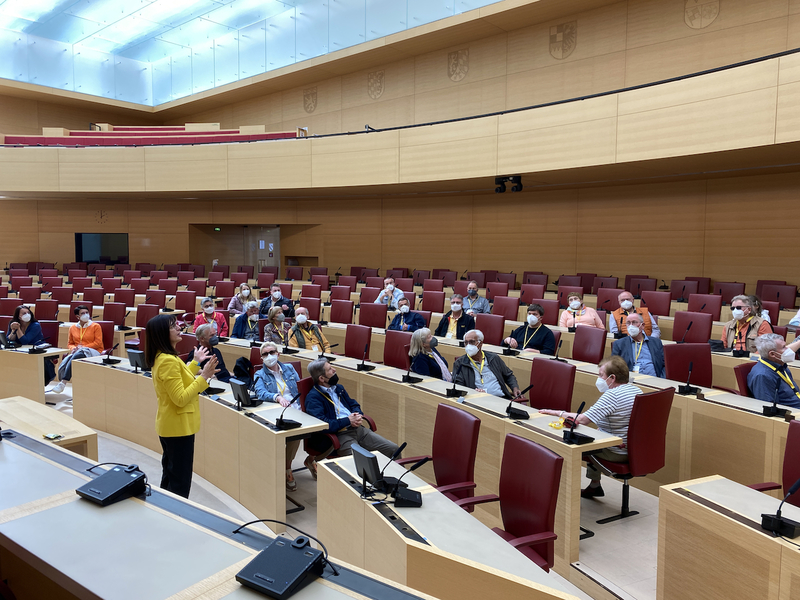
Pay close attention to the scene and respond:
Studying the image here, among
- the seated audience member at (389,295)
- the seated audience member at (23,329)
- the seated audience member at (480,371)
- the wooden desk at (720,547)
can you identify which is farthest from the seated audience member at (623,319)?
the seated audience member at (23,329)

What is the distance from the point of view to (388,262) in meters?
16.3

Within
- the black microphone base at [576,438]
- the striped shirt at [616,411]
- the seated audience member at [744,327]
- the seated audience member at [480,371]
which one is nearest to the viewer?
the black microphone base at [576,438]

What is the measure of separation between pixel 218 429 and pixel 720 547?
3770mm

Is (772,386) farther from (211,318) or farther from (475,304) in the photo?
(211,318)

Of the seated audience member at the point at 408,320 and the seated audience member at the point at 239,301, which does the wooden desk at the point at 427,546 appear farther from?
the seated audience member at the point at 239,301

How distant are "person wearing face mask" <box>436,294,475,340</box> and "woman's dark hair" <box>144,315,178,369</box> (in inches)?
180

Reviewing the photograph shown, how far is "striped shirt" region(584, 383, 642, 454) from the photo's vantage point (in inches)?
170

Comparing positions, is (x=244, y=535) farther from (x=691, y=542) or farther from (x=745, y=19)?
(x=745, y=19)

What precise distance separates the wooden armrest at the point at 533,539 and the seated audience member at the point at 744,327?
468 centimetres

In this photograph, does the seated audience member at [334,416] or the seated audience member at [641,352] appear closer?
the seated audience member at [334,416]

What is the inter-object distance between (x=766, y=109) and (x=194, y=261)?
52.4ft

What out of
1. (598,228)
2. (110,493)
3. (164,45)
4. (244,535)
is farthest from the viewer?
(164,45)

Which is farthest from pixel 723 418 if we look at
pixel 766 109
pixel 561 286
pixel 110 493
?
pixel 561 286

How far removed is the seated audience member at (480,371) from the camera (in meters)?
5.53
